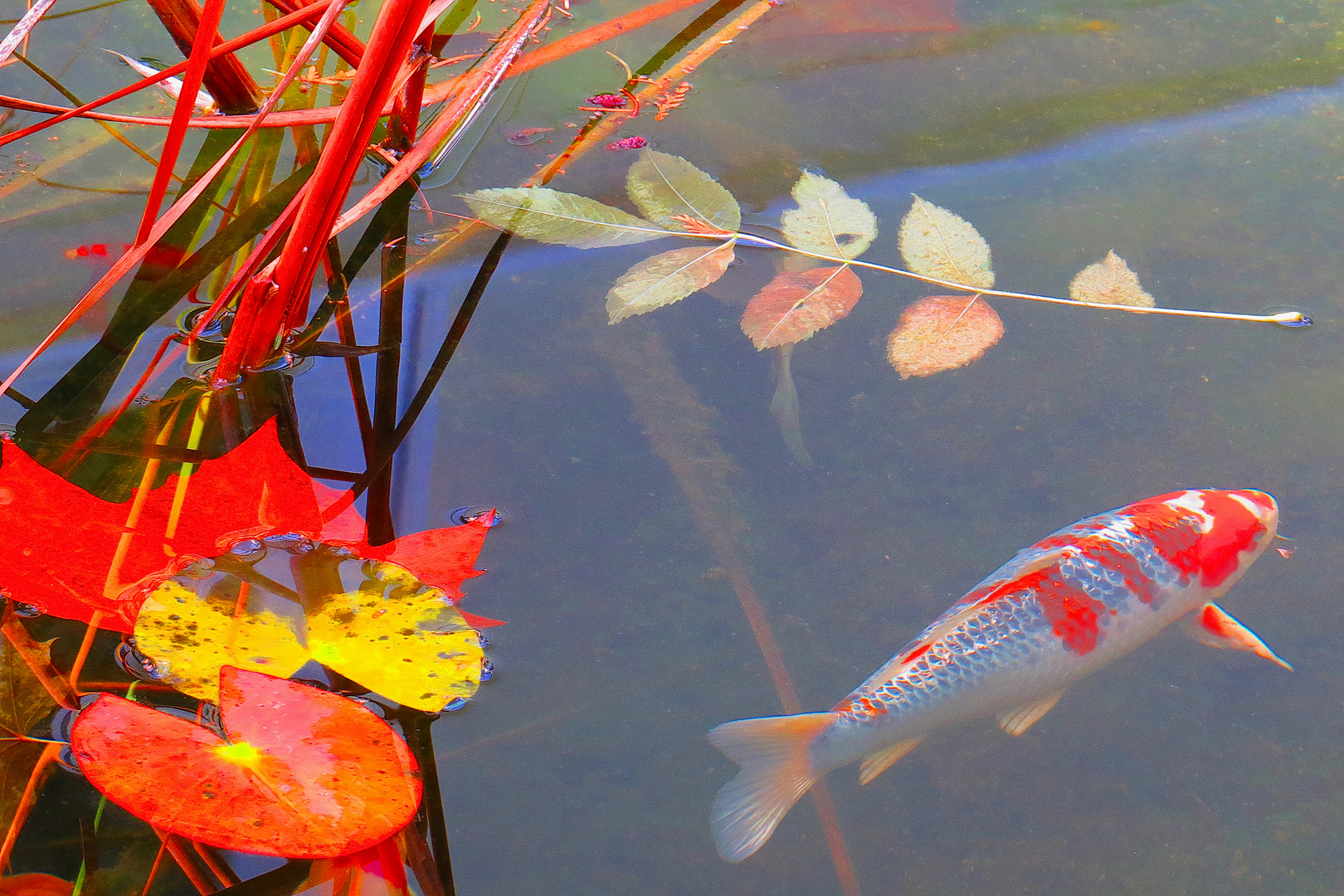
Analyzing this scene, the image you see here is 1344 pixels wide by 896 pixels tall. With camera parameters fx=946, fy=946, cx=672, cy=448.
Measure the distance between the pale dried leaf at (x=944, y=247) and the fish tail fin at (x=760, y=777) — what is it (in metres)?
0.62

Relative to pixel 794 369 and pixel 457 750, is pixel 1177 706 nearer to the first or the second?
pixel 794 369

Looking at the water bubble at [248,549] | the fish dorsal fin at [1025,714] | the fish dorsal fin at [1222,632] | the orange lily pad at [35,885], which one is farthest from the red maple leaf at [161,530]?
the fish dorsal fin at [1222,632]

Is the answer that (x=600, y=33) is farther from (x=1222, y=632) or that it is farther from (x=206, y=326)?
(x=1222, y=632)

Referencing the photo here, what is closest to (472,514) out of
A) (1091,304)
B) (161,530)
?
(161,530)

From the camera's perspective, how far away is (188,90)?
888 millimetres

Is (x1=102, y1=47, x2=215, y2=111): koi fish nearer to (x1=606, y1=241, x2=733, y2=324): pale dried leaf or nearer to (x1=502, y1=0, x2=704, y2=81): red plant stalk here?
(x1=502, y1=0, x2=704, y2=81): red plant stalk

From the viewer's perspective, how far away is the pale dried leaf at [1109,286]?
1.20m

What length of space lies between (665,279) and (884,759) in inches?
24.8

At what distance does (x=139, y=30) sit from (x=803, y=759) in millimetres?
1496

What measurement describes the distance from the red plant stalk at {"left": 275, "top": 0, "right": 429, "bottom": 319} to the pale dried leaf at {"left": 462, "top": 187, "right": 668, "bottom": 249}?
0.26 meters

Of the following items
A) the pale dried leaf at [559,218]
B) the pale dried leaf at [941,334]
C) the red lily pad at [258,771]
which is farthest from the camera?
the pale dried leaf at [559,218]

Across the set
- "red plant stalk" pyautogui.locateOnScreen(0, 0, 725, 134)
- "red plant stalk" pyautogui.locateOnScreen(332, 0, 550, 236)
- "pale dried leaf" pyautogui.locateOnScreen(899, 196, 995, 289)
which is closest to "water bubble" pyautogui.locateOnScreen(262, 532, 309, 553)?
"red plant stalk" pyautogui.locateOnScreen(332, 0, 550, 236)

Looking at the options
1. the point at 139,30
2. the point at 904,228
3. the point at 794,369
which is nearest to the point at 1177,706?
the point at 794,369

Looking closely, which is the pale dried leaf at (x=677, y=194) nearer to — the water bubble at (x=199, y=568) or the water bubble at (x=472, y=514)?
the water bubble at (x=472, y=514)
